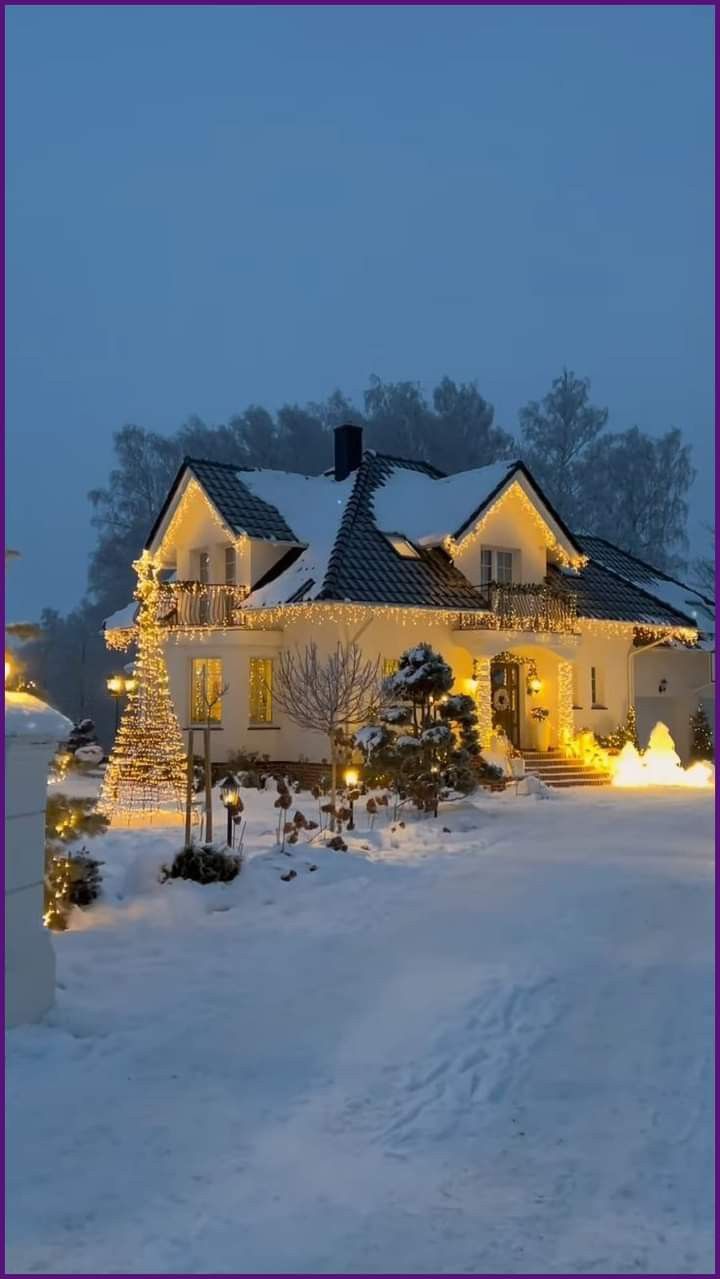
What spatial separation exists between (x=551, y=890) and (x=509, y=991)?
3.82 meters

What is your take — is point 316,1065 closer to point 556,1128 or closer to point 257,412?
point 556,1128

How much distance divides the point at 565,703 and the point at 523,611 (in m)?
2.99

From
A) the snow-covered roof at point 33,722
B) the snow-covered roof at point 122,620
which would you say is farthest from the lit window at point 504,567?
the snow-covered roof at point 33,722

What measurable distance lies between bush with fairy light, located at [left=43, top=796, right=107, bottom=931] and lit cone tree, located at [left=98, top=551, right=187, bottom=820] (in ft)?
23.5

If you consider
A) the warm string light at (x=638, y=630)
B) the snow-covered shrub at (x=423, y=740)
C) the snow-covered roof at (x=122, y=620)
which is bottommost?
the snow-covered shrub at (x=423, y=740)

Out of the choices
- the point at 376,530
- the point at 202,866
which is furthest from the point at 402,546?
the point at 202,866

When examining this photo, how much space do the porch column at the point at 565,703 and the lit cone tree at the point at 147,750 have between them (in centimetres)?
1248

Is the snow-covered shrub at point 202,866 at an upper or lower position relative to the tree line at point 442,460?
lower

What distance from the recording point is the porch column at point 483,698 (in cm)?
2581

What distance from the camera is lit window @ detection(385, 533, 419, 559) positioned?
26.4 metres

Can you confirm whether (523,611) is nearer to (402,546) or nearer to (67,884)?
(402,546)

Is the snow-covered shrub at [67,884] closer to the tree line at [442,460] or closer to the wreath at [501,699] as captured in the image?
the wreath at [501,699]

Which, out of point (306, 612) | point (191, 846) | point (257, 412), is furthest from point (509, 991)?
point (257, 412)

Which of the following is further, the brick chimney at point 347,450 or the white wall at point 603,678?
the white wall at point 603,678
